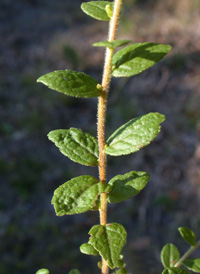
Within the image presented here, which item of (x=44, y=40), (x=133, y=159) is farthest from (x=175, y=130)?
(x=44, y=40)

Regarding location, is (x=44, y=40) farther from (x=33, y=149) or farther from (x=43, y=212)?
(x=43, y=212)

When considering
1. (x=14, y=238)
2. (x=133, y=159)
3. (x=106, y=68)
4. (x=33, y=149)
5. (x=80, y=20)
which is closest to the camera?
(x=106, y=68)

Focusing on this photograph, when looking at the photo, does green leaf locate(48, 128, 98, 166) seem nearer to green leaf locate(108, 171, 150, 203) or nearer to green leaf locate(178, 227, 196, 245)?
green leaf locate(108, 171, 150, 203)

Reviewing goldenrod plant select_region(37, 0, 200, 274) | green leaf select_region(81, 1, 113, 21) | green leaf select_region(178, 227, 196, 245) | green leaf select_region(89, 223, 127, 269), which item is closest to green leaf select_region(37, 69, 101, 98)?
goldenrod plant select_region(37, 0, 200, 274)

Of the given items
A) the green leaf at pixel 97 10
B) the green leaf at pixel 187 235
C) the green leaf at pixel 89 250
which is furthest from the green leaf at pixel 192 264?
the green leaf at pixel 97 10

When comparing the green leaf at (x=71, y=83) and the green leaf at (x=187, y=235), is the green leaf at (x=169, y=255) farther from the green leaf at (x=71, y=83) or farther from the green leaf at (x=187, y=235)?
the green leaf at (x=71, y=83)

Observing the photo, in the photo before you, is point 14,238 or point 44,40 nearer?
point 14,238
